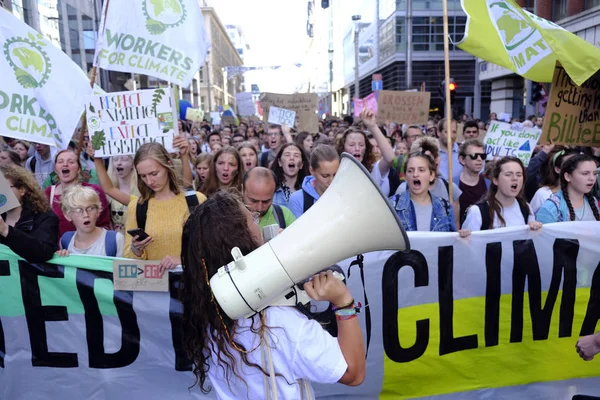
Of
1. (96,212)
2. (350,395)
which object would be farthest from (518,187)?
(96,212)

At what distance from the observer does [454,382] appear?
3207 millimetres

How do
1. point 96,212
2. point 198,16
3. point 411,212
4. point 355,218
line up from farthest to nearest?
1. point 198,16
2. point 411,212
3. point 96,212
4. point 355,218

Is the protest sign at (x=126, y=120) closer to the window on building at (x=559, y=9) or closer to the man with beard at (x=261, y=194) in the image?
the man with beard at (x=261, y=194)

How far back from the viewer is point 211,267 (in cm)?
165

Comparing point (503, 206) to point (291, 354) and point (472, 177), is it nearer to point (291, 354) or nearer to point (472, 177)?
point (472, 177)

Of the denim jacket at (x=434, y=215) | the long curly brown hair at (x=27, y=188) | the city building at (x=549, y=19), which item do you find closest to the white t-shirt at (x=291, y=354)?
the denim jacket at (x=434, y=215)

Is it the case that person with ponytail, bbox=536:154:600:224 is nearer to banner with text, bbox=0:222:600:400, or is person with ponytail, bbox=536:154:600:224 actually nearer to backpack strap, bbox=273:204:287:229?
banner with text, bbox=0:222:600:400

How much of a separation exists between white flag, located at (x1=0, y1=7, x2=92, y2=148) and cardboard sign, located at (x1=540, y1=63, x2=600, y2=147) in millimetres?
3744

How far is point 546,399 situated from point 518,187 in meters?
1.34

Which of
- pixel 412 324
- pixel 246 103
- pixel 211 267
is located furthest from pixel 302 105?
pixel 246 103

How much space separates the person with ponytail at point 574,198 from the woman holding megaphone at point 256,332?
255 centimetres

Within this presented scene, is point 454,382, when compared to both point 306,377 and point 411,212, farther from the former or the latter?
point 306,377

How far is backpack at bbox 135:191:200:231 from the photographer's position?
3314 millimetres

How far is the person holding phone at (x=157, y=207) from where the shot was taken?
324 centimetres
